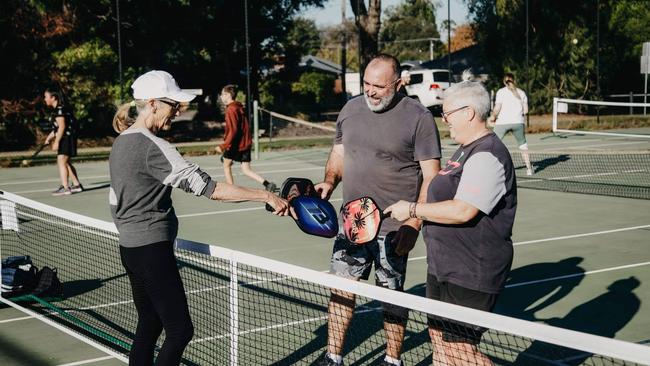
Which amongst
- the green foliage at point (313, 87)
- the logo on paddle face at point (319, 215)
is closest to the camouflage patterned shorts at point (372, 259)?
the logo on paddle face at point (319, 215)

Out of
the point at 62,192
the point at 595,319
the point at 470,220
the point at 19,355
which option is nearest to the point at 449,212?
the point at 470,220

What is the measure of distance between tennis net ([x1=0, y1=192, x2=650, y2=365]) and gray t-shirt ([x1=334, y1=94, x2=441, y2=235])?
83 centimetres

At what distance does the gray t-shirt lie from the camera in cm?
548

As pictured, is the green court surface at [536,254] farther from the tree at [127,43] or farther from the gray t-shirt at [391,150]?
the tree at [127,43]

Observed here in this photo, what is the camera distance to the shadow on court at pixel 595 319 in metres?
6.05

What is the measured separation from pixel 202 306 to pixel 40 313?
1.50m

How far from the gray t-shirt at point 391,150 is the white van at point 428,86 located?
3529 centimetres

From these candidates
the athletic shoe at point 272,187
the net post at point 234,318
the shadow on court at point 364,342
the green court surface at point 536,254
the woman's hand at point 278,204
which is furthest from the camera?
the athletic shoe at point 272,187

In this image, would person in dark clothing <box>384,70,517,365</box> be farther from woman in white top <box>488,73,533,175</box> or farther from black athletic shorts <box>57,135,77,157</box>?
woman in white top <box>488,73,533,175</box>

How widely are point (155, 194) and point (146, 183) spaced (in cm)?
9

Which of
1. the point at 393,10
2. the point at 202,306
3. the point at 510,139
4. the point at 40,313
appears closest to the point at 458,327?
the point at 202,306

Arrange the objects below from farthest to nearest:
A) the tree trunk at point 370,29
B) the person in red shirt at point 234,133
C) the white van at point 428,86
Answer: the white van at point 428,86 < the tree trunk at point 370,29 < the person in red shirt at point 234,133

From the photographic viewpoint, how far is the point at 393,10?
383 ft

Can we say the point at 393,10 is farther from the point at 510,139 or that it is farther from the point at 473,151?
the point at 473,151
